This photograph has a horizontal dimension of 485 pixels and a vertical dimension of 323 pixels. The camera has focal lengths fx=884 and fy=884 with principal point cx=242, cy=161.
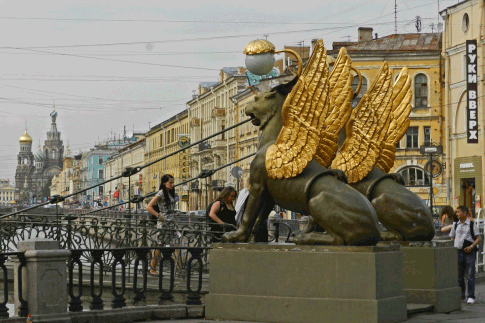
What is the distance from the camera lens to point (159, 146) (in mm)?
109250

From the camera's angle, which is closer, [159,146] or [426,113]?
[426,113]

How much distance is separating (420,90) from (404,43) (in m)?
3.45

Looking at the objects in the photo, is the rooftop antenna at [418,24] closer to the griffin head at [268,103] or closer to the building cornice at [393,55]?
the building cornice at [393,55]

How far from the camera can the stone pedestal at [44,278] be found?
8.57 metres

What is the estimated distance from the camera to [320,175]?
29.0ft

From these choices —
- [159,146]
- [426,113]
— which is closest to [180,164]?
[159,146]

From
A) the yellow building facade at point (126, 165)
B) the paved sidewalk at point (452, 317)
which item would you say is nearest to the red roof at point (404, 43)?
the paved sidewalk at point (452, 317)

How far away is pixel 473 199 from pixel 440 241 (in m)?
34.7

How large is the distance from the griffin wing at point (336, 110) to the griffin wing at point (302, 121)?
0.07 m

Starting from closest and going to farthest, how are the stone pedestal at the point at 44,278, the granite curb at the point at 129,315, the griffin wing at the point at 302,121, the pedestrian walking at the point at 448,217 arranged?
the stone pedestal at the point at 44,278, the granite curb at the point at 129,315, the griffin wing at the point at 302,121, the pedestrian walking at the point at 448,217

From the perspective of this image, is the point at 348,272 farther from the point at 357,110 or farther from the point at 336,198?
the point at 357,110

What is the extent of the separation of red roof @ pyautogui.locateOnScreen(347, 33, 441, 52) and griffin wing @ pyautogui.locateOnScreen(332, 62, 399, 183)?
46382 mm

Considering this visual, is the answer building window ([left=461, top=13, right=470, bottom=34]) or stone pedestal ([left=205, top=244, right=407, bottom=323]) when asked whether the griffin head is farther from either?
building window ([left=461, top=13, right=470, bottom=34])

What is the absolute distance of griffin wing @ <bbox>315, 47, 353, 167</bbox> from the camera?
9.11 metres
